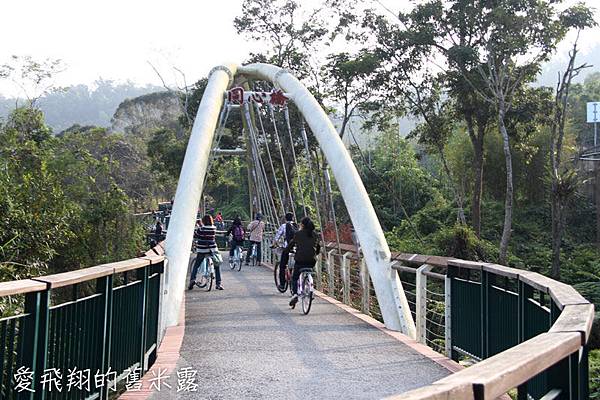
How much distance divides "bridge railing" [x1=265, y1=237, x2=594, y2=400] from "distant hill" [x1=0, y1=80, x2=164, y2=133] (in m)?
87.5

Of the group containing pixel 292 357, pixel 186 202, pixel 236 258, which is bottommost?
pixel 292 357

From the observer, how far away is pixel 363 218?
10.3 meters

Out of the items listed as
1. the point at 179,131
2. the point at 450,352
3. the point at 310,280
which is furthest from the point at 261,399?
the point at 179,131

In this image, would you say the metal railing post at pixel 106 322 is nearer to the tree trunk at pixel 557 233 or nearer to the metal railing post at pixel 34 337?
the metal railing post at pixel 34 337

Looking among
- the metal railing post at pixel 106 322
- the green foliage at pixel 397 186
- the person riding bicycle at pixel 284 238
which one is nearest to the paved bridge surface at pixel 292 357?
the metal railing post at pixel 106 322

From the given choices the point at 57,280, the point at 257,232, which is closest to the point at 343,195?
the point at 257,232

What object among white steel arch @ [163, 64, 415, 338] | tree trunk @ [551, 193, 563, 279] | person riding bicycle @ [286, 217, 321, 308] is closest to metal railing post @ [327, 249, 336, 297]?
white steel arch @ [163, 64, 415, 338]

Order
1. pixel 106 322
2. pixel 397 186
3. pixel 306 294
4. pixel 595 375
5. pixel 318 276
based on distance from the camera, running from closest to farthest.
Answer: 1. pixel 106 322
2. pixel 595 375
3. pixel 306 294
4. pixel 318 276
5. pixel 397 186

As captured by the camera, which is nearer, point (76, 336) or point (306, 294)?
point (76, 336)

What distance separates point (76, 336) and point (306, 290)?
569 centimetres

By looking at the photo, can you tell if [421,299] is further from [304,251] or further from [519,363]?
[519,363]

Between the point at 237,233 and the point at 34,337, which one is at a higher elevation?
the point at 237,233

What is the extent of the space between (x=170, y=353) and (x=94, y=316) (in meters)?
2.42

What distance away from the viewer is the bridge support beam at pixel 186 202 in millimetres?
8602
